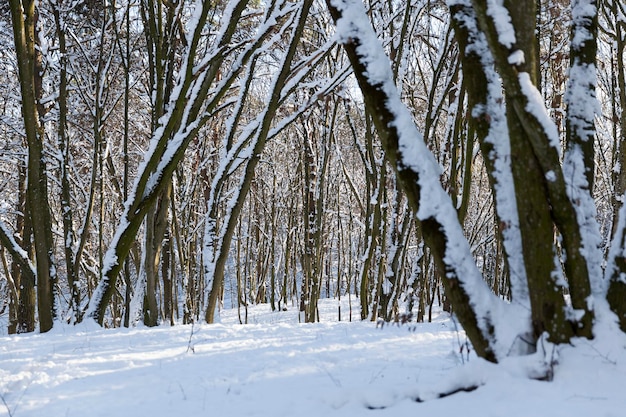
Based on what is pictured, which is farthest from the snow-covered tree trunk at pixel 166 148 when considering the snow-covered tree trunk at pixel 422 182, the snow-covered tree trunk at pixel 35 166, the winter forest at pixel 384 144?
the snow-covered tree trunk at pixel 422 182

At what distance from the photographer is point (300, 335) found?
16.0 feet

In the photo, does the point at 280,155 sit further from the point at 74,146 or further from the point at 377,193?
the point at 377,193

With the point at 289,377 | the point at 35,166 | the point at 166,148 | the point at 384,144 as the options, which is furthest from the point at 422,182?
the point at 35,166

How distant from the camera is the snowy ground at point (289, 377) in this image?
2.26 metres

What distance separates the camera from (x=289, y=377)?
314 cm

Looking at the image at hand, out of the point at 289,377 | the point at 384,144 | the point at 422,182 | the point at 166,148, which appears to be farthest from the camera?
the point at 166,148

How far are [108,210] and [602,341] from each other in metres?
17.6

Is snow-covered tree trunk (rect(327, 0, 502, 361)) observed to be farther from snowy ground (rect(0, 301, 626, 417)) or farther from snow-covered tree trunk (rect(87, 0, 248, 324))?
snow-covered tree trunk (rect(87, 0, 248, 324))

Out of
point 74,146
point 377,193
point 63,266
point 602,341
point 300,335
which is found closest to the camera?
point 602,341

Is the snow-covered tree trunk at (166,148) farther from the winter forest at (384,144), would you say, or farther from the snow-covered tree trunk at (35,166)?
the snow-covered tree trunk at (35,166)

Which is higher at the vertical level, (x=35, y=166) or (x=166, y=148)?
(x=166, y=148)

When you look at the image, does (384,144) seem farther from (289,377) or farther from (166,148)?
(166,148)

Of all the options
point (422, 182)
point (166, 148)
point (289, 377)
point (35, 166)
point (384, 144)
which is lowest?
point (289, 377)

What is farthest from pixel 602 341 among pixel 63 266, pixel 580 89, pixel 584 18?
pixel 63 266
